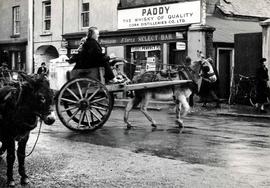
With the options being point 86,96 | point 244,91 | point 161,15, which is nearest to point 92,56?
point 86,96

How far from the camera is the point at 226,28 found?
24953mm

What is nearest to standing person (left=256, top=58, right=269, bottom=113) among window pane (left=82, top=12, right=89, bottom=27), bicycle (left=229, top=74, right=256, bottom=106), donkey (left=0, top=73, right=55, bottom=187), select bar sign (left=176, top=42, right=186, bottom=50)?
bicycle (left=229, top=74, right=256, bottom=106)

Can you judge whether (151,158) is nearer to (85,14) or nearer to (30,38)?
(85,14)

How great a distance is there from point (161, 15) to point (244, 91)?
574cm

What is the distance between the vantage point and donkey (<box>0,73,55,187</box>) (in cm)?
688

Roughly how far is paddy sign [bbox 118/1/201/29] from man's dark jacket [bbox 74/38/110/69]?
40.1 ft

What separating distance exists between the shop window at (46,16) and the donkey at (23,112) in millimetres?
26010

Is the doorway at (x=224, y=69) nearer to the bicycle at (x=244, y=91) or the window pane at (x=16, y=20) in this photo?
the bicycle at (x=244, y=91)

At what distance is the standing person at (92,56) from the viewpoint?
12.0m

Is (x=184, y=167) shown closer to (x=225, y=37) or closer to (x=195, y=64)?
(x=195, y=64)

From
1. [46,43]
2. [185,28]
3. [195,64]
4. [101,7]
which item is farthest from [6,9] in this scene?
[195,64]

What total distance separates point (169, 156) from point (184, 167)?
1.01 m

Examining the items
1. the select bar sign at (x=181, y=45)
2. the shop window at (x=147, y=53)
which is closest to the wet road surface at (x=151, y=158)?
the select bar sign at (x=181, y=45)

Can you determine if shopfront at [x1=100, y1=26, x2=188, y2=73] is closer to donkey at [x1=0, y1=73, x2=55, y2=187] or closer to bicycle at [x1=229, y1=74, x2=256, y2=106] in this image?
bicycle at [x1=229, y1=74, x2=256, y2=106]
